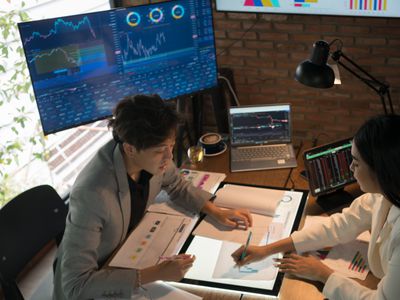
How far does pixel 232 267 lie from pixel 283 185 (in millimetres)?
588

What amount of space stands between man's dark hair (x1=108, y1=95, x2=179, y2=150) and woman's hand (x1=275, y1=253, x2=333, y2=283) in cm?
61

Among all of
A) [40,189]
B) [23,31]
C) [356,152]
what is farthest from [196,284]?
[23,31]

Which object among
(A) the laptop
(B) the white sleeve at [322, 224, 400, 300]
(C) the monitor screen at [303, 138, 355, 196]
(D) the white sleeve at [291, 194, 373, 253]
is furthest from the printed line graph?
(B) the white sleeve at [322, 224, 400, 300]

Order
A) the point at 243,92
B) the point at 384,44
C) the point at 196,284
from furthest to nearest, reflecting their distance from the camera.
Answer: the point at 243,92 → the point at 384,44 → the point at 196,284

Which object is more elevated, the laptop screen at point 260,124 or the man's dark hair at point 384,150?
Result: the man's dark hair at point 384,150

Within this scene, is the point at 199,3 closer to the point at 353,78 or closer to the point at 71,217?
the point at 353,78

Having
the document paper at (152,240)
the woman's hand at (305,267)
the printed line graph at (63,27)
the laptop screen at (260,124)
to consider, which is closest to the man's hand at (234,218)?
the document paper at (152,240)

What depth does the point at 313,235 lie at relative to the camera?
175 cm

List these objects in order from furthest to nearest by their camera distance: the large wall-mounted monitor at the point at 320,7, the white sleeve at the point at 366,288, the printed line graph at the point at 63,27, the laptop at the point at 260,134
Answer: the large wall-mounted monitor at the point at 320,7 < the laptop at the point at 260,134 < the printed line graph at the point at 63,27 < the white sleeve at the point at 366,288

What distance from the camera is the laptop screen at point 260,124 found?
2412 mm

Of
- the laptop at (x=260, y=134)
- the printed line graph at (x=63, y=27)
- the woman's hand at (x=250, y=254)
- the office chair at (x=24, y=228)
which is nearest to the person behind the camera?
the woman's hand at (x=250, y=254)

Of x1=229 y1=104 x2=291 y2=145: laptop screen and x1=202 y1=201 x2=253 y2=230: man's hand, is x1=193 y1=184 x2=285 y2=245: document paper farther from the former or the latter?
x1=229 y1=104 x2=291 y2=145: laptop screen

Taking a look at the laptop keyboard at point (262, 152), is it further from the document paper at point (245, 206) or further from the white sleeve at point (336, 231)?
the white sleeve at point (336, 231)

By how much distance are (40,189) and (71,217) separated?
0.53 metres
